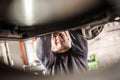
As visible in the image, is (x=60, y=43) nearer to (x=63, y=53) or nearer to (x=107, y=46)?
(x=63, y=53)

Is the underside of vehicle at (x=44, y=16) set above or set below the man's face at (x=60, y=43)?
above

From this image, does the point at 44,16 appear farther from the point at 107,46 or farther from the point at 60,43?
the point at 107,46

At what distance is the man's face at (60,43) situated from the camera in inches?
38.6

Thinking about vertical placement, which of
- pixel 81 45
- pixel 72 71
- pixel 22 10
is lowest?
pixel 72 71

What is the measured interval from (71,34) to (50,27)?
9 cm

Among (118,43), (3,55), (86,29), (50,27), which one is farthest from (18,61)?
(118,43)

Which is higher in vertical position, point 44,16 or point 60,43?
point 44,16

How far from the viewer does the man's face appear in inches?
38.6

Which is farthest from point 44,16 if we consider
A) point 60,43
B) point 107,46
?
point 107,46

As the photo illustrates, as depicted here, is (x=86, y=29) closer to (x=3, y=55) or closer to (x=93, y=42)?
(x=93, y=42)

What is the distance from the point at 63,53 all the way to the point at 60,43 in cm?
4

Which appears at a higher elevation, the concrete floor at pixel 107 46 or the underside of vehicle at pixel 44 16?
the underside of vehicle at pixel 44 16

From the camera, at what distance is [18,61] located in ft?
3.09

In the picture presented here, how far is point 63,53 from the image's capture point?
1008mm
